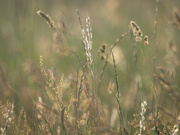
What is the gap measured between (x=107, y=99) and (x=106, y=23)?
137 inches

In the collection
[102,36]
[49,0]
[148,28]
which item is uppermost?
[49,0]

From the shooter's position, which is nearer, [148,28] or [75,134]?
[75,134]

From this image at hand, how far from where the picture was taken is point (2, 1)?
19.7ft

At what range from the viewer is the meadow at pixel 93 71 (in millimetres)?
1260

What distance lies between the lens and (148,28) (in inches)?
160

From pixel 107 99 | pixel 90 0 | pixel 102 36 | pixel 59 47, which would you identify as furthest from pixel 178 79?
pixel 90 0

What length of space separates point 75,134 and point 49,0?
3785mm

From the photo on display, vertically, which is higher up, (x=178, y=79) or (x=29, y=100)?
(x=178, y=79)

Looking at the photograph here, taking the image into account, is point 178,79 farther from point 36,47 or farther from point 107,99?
point 36,47

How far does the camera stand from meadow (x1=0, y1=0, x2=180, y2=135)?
4.13 feet

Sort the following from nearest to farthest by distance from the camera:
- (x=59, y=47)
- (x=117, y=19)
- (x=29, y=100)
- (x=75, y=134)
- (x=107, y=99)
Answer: (x=75, y=134)
(x=29, y=100)
(x=59, y=47)
(x=107, y=99)
(x=117, y=19)

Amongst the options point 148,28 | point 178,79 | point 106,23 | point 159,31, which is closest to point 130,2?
point 106,23

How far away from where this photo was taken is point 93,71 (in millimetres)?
1284

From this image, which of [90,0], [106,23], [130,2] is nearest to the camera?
[130,2]
